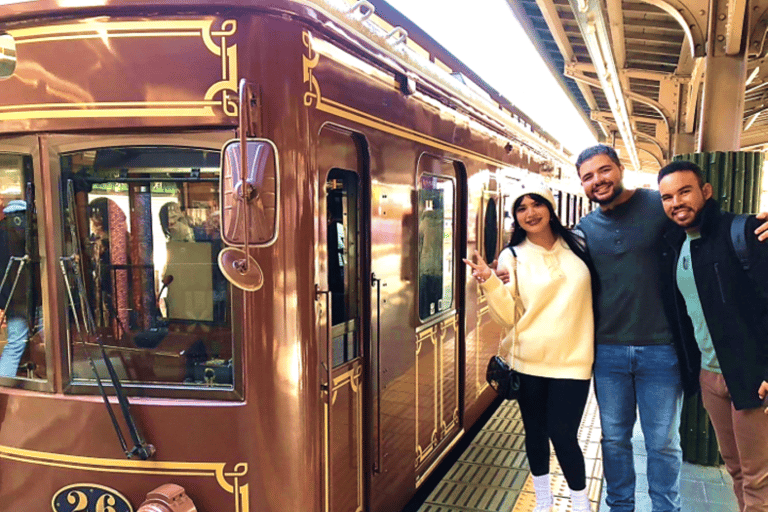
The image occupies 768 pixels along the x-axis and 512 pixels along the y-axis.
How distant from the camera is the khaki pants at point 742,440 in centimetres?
248

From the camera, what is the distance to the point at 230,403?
215 cm

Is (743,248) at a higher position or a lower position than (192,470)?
higher

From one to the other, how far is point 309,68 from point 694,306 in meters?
1.88

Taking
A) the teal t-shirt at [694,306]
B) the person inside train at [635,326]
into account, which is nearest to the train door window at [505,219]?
the person inside train at [635,326]

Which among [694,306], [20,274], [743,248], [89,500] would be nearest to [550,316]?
[694,306]


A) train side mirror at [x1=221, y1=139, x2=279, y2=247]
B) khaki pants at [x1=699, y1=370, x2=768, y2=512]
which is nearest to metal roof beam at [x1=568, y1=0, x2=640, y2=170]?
khaki pants at [x1=699, y1=370, x2=768, y2=512]

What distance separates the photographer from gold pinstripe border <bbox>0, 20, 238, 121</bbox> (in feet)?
6.80

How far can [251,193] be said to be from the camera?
76.2 inches

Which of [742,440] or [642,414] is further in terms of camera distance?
[642,414]

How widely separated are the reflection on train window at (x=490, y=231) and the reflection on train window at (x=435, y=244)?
0.66 meters

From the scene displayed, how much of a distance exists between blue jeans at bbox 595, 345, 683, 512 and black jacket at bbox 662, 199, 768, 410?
0.31 m

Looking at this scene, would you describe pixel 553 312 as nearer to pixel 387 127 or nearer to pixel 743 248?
pixel 743 248

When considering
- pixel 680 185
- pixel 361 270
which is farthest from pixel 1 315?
pixel 680 185

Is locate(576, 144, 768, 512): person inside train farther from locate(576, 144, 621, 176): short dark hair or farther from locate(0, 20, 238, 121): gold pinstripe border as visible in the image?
locate(0, 20, 238, 121): gold pinstripe border
